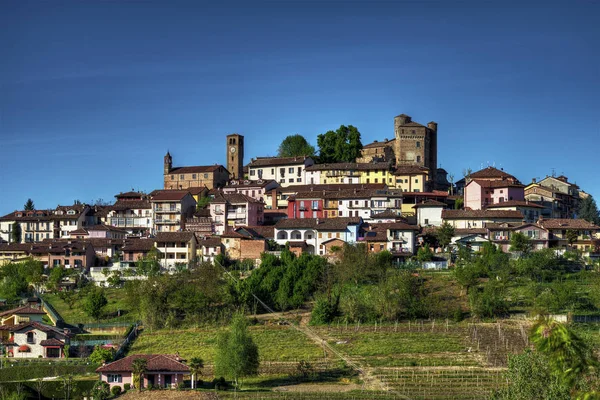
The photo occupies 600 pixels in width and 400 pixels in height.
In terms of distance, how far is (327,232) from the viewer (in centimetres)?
6825

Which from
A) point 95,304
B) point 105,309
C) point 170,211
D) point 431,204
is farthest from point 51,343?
point 431,204

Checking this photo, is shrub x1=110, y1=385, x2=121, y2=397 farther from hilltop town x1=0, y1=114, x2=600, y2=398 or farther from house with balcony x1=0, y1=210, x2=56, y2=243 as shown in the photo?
house with balcony x1=0, y1=210, x2=56, y2=243

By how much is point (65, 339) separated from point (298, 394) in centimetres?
1881

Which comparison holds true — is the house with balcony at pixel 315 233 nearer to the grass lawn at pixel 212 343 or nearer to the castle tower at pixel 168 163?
the grass lawn at pixel 212 343

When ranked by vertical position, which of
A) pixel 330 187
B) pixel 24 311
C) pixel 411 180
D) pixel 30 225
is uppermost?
pixel 411 180

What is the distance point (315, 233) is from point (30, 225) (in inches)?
1290

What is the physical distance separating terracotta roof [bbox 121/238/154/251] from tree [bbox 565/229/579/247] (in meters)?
34.4

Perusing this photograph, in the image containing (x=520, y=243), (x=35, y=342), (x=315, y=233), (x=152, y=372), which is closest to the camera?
(x=152, y=372)

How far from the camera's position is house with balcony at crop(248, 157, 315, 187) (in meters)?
86.6

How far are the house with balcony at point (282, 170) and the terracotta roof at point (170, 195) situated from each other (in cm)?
984

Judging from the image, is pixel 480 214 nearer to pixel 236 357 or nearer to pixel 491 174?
pixel 491 174

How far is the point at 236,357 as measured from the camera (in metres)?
39.2

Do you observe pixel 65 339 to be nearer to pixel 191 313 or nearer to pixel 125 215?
pixel 191 313

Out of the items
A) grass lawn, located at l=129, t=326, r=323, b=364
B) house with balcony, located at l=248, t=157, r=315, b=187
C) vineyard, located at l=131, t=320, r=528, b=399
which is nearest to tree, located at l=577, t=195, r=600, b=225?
house with balcony, located at l=248, t=157, r=315, b=187
